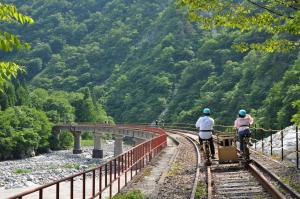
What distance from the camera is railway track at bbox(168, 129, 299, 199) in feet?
38.0

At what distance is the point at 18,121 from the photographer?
304 ft

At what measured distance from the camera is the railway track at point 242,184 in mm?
11594

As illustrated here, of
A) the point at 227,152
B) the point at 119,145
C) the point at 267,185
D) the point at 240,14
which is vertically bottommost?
the point at 119,145

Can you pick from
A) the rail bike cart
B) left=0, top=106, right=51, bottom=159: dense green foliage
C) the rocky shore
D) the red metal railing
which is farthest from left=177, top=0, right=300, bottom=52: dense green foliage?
left=0, top=106, right=51, bottom=159: dense green foliage

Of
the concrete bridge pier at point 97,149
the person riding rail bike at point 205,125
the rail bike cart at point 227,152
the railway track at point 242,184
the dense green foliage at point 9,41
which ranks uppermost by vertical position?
the dense green foliage at point 9,41

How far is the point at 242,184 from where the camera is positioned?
13297 millimetres

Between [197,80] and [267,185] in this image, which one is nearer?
[267,185]

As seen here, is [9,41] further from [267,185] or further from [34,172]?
[34,172]

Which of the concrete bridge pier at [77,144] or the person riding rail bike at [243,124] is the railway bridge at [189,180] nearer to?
the person riding rail bike at [243,124]

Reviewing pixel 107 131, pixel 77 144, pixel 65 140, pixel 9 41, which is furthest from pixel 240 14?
pixel 65 140

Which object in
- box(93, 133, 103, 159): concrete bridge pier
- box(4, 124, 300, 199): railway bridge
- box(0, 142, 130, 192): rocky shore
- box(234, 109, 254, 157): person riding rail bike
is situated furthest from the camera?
box(93, 133, 103, 159): concrete bridge pier

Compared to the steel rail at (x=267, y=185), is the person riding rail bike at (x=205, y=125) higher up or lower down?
higher up

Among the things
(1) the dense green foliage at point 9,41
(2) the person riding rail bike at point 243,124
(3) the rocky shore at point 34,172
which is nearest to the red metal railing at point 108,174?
(1) the dense green foliage at point 9,41

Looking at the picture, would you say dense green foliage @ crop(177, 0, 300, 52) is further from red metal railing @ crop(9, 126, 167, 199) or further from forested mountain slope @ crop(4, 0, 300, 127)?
forested mountain slope @ crop(4, 0, 300, 127)
